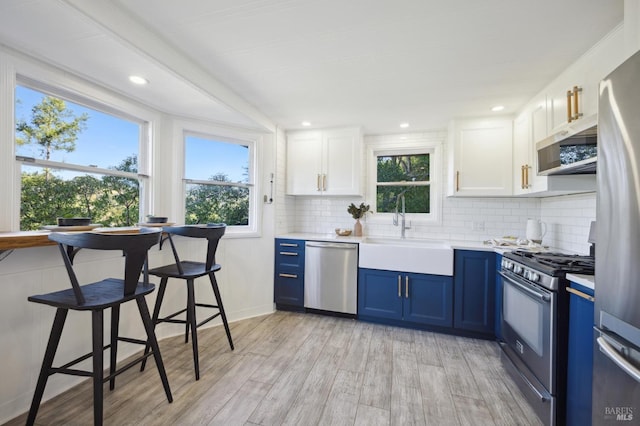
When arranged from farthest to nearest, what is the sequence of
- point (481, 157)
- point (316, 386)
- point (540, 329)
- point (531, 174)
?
point (481, 157), point (531, 174), point (316, 386), point (540, 329)

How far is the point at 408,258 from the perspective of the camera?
9.73 ft

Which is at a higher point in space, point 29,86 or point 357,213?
point 29,86

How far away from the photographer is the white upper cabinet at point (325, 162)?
3512 mm

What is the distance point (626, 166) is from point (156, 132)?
3.25 metres

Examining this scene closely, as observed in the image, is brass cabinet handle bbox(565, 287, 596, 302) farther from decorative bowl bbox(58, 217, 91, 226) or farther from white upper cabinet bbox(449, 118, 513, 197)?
decorative bowl bbox(58, 217, 91, 226)

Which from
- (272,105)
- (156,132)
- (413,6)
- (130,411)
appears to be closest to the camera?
(413,6)

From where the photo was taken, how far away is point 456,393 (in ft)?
6.22

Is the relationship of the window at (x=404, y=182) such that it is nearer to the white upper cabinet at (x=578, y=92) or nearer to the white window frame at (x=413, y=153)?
the white window frame at (x=413, y=153)

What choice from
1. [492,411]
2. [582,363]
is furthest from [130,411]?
[582,363]

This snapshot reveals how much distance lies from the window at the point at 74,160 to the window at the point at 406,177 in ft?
9.24

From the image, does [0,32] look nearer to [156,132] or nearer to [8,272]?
[156,132]

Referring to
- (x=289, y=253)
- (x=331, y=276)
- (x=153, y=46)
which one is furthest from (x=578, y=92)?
(x=289, y=253)

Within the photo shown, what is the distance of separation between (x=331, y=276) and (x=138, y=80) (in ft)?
8.57

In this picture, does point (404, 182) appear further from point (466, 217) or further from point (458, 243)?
point (458, 243)
